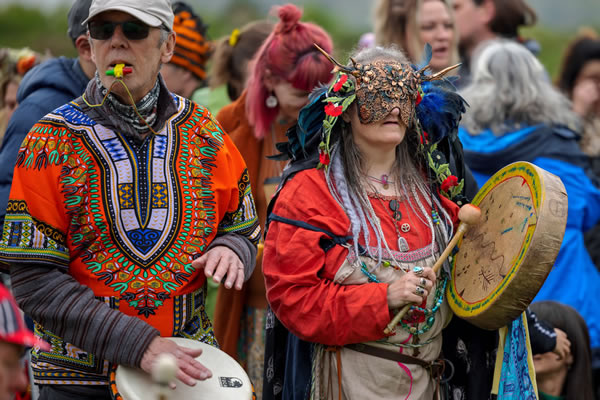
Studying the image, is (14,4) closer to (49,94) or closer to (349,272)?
(49,94)

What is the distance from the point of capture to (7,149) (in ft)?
12.1

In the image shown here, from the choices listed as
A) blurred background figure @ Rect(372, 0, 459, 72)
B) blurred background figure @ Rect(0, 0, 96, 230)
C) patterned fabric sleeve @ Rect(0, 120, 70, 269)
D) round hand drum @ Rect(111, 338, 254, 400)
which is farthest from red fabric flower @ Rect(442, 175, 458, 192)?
blurred background figure @ Rect(372, 0, 459, 72)

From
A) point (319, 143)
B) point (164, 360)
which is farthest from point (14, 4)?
point (164, 360)

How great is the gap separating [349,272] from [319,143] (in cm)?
59

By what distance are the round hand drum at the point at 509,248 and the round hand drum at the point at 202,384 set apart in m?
0.94

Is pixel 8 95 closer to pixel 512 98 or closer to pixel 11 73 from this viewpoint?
pixel 11 73

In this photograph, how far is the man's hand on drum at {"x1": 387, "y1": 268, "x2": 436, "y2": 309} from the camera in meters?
3.05

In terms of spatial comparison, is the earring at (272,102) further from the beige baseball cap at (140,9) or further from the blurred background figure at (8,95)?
the blurred background figure at (8,95)

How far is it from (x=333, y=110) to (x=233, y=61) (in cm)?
250

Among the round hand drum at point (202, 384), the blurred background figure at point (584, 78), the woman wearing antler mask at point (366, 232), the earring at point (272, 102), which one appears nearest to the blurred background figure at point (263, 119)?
the earring at point (272, 102)

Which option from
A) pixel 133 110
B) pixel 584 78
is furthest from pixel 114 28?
pixel 584 78

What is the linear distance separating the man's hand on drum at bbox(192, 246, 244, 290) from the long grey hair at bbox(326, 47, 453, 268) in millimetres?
491

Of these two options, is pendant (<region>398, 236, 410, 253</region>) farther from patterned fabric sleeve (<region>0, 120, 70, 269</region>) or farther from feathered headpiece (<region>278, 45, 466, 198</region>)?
patterned fabric sleeve (<region>0, 120, 70, 269</region>)

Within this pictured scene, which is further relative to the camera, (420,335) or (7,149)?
(7,149)
